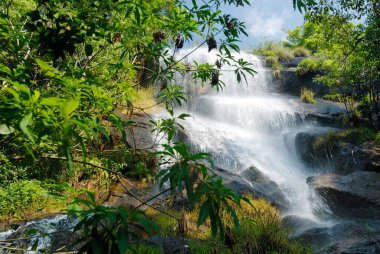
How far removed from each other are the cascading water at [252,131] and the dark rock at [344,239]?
2361mm

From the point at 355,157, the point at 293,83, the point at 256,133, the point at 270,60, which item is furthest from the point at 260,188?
the point at 270,60

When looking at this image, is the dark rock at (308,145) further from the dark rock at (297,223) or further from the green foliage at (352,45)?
the dark rock at (297,223)

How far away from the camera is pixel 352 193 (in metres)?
8.12

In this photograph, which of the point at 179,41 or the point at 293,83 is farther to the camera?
→ the point at 293,83

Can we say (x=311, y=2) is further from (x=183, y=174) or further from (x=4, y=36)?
(x=4, y=36)

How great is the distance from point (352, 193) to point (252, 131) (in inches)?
304

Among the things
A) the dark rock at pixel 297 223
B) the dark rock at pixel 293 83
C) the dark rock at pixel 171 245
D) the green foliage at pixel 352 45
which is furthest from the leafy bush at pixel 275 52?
the dark rock at pixel 171 245

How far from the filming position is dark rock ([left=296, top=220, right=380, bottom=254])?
4.63 metres

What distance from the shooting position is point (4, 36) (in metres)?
2.47

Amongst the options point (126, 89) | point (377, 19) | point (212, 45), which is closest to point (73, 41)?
point (126, 89)

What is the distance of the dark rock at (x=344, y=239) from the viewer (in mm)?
4633

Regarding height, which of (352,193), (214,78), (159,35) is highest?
(159,35)

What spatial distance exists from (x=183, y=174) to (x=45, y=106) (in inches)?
26.5

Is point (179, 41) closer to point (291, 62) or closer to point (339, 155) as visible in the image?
point (339, 155)
